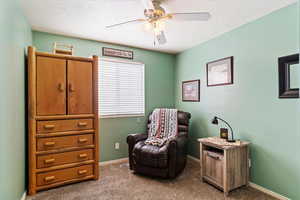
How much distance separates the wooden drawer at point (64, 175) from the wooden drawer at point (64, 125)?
594mm

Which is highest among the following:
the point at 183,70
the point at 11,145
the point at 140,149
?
the point at 183,70

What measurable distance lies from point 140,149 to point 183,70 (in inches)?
83.2

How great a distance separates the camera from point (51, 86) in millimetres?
2332

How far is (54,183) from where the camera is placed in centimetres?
231

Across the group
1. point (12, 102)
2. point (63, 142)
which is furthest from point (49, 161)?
point (12, 102)

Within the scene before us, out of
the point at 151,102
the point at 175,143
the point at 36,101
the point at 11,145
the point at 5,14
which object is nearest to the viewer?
the point at 5,14

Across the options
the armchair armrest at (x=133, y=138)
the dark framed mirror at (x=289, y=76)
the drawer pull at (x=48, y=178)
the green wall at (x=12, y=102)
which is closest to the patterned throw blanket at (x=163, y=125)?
the armchair armrest at (x=133, y=138)

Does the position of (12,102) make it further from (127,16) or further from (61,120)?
(127,16)

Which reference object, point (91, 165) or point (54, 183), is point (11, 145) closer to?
A: point (54, 183)

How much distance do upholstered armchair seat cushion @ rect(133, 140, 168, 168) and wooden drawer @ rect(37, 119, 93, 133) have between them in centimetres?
87

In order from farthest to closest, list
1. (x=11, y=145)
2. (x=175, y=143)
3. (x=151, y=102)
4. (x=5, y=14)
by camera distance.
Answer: (x=151, y=102) → (x=175, y=143) → (x=11, y=145) → (x=5, y=14)

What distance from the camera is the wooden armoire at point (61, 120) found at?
2.20m

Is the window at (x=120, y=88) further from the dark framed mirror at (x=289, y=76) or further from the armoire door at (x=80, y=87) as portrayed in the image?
the dark framed mirror at (x=289, y=76)

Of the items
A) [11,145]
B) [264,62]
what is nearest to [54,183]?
[11,145]
